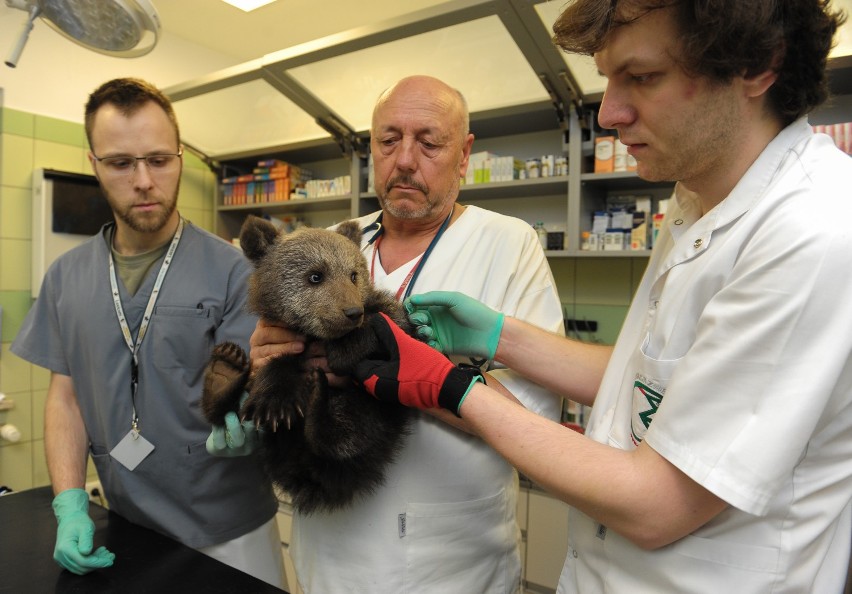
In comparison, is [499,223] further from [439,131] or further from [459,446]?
[459,446]

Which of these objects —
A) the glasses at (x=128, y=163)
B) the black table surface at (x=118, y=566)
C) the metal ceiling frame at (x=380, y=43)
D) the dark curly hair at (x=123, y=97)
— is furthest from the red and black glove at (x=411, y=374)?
the metal ceiling frame at (x=380, y=43)

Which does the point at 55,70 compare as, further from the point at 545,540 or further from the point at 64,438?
the point at 545,540

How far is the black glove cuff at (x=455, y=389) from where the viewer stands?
3.52ft

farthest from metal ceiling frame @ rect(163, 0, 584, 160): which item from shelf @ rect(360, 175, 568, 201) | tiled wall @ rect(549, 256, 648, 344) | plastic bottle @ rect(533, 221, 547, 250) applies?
tiled wall @ rect(549, 256, 648, 344)

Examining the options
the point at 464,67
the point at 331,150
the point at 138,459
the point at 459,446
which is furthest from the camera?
the point at 331,150

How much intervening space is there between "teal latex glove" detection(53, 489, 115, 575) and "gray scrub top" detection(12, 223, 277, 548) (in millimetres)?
173

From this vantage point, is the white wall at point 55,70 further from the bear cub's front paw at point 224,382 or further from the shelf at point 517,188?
the bear cub's front paw at point 224,382

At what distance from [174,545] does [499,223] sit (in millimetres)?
1436

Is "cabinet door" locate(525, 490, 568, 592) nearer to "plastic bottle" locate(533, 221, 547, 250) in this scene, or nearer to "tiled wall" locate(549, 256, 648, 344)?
"tiled wall" locate(549, 256, 648, 344)

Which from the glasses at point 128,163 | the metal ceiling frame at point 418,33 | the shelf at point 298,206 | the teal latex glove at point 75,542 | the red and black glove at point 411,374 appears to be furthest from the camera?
the shelf at point 298,206

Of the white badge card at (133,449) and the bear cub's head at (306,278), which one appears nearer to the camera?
the bear cub's head at (306,278)

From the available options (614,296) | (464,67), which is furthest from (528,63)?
(614,296)

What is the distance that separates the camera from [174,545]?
1.54 meters

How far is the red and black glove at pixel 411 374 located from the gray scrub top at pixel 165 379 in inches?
30.6
